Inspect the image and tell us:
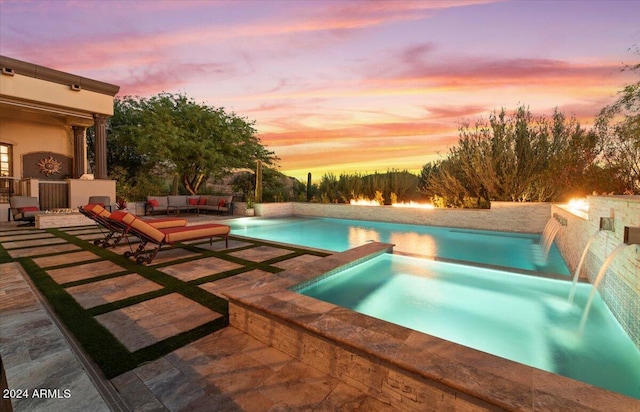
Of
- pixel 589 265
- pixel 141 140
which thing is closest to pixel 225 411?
pixel 589 265

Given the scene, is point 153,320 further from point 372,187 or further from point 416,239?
point 372,187

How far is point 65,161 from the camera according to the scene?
500 inches

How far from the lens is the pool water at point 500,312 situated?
251 centimetres

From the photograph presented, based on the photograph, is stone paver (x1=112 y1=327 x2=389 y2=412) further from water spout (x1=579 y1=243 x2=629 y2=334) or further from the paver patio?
water spout (x1=579 y1=243 x2=629 y2=334)

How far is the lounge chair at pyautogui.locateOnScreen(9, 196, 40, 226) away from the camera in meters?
8.82

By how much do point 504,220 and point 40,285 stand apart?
1096cm

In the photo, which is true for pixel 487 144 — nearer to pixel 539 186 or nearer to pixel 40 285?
pixel 539 186

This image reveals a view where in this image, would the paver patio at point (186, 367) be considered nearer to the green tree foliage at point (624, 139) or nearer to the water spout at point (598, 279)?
the water spout at point (598, 279)

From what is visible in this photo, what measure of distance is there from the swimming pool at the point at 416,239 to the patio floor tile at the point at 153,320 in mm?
3982

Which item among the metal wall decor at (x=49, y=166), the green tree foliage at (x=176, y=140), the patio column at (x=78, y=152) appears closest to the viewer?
the metal wall decor at (x=49, y=166)

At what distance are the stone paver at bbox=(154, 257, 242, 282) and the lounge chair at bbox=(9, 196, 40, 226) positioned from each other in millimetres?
7520

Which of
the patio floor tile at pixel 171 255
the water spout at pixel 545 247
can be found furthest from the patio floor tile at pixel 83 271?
the water spout at pixel 545 247

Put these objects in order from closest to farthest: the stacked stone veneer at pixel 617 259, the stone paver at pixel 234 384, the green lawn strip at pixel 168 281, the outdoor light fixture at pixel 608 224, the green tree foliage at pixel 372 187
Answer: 1. the stone paver at pixel 234 384
2. the stacked stone veneer at pixel 617 259
3. the outdoor light fixture at pixel 608 224
4. the green lawn strip at pixel 168 281
5. the green tree foliage at pixel 372 187

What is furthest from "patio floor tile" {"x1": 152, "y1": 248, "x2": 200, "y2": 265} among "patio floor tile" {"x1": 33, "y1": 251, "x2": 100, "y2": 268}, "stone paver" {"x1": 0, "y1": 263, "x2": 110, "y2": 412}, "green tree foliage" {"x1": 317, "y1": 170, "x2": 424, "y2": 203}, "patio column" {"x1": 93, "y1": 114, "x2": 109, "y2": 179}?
"green tree foliage" {"x1": 317, "y1": 170, "x2": 424, "y2": 203}
